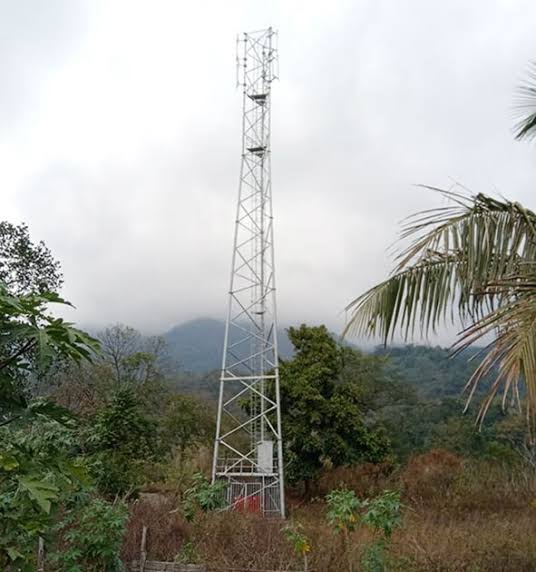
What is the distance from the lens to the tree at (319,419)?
58.3 ft

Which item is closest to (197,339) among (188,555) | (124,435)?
(124,435)

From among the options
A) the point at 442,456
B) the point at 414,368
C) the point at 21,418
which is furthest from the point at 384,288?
the point at 414,368

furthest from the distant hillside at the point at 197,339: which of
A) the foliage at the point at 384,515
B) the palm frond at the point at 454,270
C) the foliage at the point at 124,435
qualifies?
the palm frond at the point at 454,270

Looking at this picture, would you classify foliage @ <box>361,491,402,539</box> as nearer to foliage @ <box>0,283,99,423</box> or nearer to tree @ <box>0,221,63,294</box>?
foliage @ <box>0,283,99,423</box>

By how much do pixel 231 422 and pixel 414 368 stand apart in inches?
967

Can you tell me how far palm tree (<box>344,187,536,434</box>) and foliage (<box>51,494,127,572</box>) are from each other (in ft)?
12.7

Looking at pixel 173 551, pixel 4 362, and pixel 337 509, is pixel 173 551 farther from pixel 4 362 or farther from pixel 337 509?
pixel 4 362

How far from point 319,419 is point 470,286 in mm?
14796

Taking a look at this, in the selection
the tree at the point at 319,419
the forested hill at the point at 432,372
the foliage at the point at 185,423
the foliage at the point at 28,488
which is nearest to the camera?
the foliage at the point at 28,488

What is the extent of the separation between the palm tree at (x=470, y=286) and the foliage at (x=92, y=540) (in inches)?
153

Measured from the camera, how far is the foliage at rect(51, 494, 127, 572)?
620 centimetres

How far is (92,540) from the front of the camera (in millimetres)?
6215

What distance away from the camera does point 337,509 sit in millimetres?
6668

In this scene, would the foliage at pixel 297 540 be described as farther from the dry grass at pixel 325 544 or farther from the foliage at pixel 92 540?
the foliage at pixel 92 540
